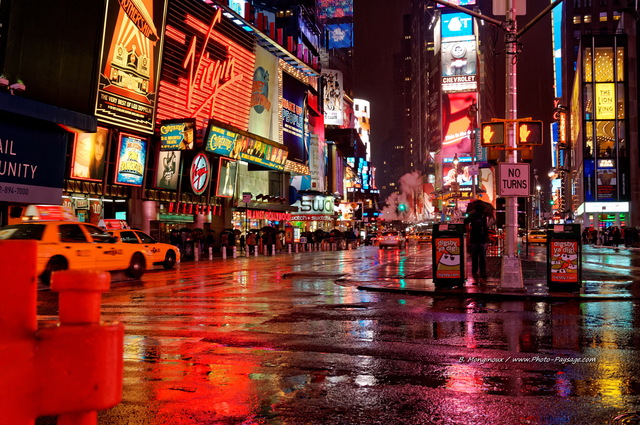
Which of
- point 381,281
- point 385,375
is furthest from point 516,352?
point 381,281

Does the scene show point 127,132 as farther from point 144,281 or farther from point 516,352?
point 516,352

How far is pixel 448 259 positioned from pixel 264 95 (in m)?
41.9

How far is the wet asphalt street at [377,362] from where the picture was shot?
16.3 ft

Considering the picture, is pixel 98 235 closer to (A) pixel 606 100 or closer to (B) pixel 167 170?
(B) pixel 167 170

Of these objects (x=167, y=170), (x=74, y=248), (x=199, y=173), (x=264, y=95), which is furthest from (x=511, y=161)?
(x=264, y=95)

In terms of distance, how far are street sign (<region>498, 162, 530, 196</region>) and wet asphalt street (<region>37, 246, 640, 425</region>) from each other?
284 cm

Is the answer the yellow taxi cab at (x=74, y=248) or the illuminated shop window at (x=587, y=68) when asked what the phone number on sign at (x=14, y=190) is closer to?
the yellow taxi cab at (x=74, y=248)

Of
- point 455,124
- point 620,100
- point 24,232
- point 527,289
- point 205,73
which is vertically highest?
point 455,124

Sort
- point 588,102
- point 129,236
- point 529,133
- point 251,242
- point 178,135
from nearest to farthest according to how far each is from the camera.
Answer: point 529,133 → point 129,236 → point 178,135 → point 251,242 → point 588,102

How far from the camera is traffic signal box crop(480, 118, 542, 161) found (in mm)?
14062

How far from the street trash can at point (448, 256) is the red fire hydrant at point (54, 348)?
1363 centimetres

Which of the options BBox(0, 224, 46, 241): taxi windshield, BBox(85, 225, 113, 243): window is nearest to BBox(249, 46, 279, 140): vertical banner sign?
BBox(85, 225, 113, 243): window

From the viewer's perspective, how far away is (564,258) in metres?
14.4

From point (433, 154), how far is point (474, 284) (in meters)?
157
